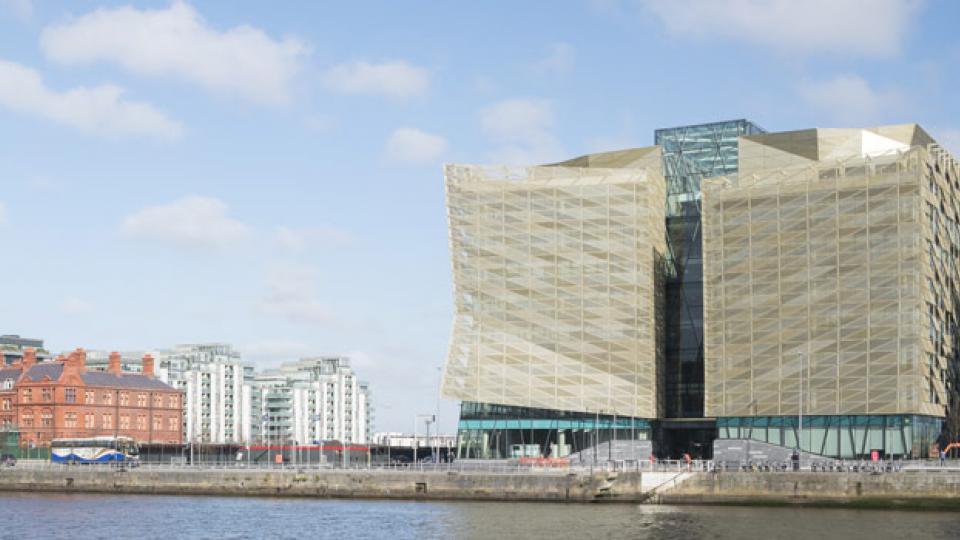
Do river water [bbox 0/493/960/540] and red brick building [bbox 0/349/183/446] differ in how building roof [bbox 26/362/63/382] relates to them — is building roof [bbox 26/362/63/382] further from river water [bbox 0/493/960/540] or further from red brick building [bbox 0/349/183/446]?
river water [bbox 0/493/960/540]

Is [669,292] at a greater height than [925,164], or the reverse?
[925,164]

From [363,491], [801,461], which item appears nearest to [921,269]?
[801,461]

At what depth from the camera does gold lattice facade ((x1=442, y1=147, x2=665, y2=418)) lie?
14050 cm

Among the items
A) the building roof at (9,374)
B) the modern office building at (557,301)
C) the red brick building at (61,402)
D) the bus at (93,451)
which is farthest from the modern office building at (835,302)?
the building roof at (9,374)

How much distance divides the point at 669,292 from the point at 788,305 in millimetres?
21634

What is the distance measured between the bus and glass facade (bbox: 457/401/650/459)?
40.9m

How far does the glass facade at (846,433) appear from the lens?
127 meters

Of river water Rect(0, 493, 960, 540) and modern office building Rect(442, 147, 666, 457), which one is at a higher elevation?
modern office building Rect(442, 147, 666, 457)

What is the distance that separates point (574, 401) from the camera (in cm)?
14138

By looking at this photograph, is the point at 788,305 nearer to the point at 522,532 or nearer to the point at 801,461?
the point at 801,461

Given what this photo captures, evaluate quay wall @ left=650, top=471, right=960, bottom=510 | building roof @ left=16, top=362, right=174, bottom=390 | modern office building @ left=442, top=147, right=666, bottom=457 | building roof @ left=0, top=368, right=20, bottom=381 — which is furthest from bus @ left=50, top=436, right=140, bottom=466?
quay wall @ left=650, top=471, right=960, bottom=510

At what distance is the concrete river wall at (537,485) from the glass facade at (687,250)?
37310 mm

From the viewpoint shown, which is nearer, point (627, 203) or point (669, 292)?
point (627, 203)

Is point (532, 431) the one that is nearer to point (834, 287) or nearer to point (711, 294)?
point (711, 294)
